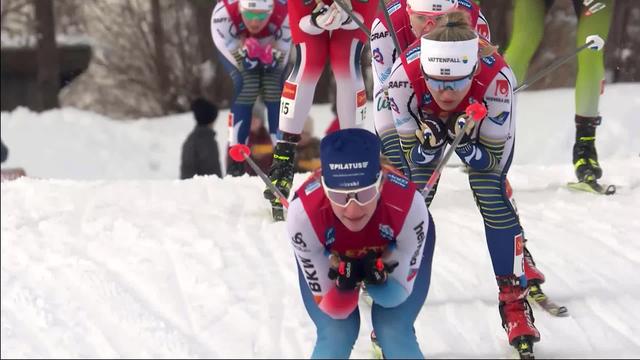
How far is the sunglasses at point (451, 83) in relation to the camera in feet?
12.4

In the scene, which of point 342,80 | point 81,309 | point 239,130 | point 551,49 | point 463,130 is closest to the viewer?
point 463,130

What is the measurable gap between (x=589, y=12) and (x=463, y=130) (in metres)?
2.39

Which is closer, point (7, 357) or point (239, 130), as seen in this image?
point (7, 357)

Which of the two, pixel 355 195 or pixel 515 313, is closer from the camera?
pixel 355 195

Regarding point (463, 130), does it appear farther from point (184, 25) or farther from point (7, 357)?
point (184, 25)

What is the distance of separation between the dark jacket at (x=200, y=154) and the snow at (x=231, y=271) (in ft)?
3.86

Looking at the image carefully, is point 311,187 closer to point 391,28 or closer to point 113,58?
point 391,28

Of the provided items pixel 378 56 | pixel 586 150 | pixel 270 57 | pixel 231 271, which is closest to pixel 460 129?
pixel 378 56

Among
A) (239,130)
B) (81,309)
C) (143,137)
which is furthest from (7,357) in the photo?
(143,137)

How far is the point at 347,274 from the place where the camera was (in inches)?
131

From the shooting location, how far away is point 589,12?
18.9 feet

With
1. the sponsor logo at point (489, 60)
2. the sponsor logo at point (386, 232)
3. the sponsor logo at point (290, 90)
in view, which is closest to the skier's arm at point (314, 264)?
the sponsor logo at point (386, 232)

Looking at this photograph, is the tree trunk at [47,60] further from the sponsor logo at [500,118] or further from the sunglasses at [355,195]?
the sunglasses at [355,195]

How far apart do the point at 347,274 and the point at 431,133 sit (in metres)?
0.94
